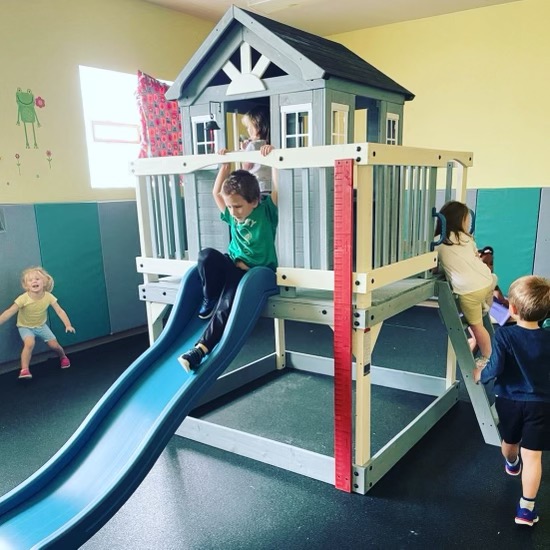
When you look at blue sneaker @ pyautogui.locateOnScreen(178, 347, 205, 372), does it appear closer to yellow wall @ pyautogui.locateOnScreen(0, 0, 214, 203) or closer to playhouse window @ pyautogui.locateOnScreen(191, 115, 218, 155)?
playhouse window @ pyautogui.locateOnScreen(191, 115, 218, 155)

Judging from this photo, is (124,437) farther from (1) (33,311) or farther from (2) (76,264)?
(2) (76,264)

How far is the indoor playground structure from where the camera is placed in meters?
2.00

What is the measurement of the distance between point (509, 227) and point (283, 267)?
11.0 feet

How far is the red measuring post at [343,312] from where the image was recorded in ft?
6.81

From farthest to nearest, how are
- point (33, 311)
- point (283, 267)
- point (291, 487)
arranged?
point (33, 311) → point (283, 267) → point (291, 487)

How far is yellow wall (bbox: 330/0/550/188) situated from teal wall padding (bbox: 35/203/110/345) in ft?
11.6

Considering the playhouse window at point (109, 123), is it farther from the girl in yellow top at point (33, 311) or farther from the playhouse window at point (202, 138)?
the playhouse window at point (202, 138)

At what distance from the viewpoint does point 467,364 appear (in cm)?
266

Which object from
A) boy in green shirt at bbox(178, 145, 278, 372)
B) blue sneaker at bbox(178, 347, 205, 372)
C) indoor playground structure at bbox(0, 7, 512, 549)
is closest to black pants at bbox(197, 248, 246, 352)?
boy in green shirt at bbox(178, 145, 278, 372)

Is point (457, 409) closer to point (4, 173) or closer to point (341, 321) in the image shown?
point (341, 321)

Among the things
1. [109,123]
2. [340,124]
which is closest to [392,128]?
[340,124]

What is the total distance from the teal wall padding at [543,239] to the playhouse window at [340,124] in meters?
Answer: 2.92

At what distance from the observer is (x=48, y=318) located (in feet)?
13.3

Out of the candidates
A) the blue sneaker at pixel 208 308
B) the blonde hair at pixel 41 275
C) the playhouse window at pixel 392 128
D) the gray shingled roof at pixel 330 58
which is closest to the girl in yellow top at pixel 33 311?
the blonde hair at pixel 41 275
